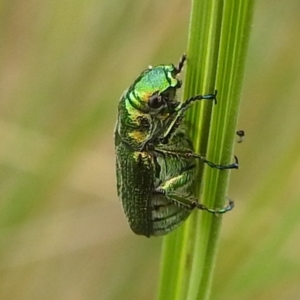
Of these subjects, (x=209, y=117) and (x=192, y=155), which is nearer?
(x=209, y=117)

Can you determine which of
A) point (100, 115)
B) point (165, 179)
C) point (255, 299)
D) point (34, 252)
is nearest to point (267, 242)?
point (165, 179)

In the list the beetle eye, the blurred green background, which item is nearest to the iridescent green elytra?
the beetle eye

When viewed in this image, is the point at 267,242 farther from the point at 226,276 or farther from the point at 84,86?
the point at 84,86

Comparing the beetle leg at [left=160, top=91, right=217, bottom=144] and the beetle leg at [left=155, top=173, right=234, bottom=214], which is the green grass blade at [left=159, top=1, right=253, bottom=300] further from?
the beetle leg at [left=155, top=173, right=234, bottom=214]

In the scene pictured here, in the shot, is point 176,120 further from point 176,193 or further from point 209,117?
point 209,117

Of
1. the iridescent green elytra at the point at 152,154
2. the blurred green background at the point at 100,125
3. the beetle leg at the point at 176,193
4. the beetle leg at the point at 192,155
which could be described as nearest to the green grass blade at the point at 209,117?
the beetle leg at the point at 192,155

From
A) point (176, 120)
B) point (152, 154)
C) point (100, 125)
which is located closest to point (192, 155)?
point (176, 120)
